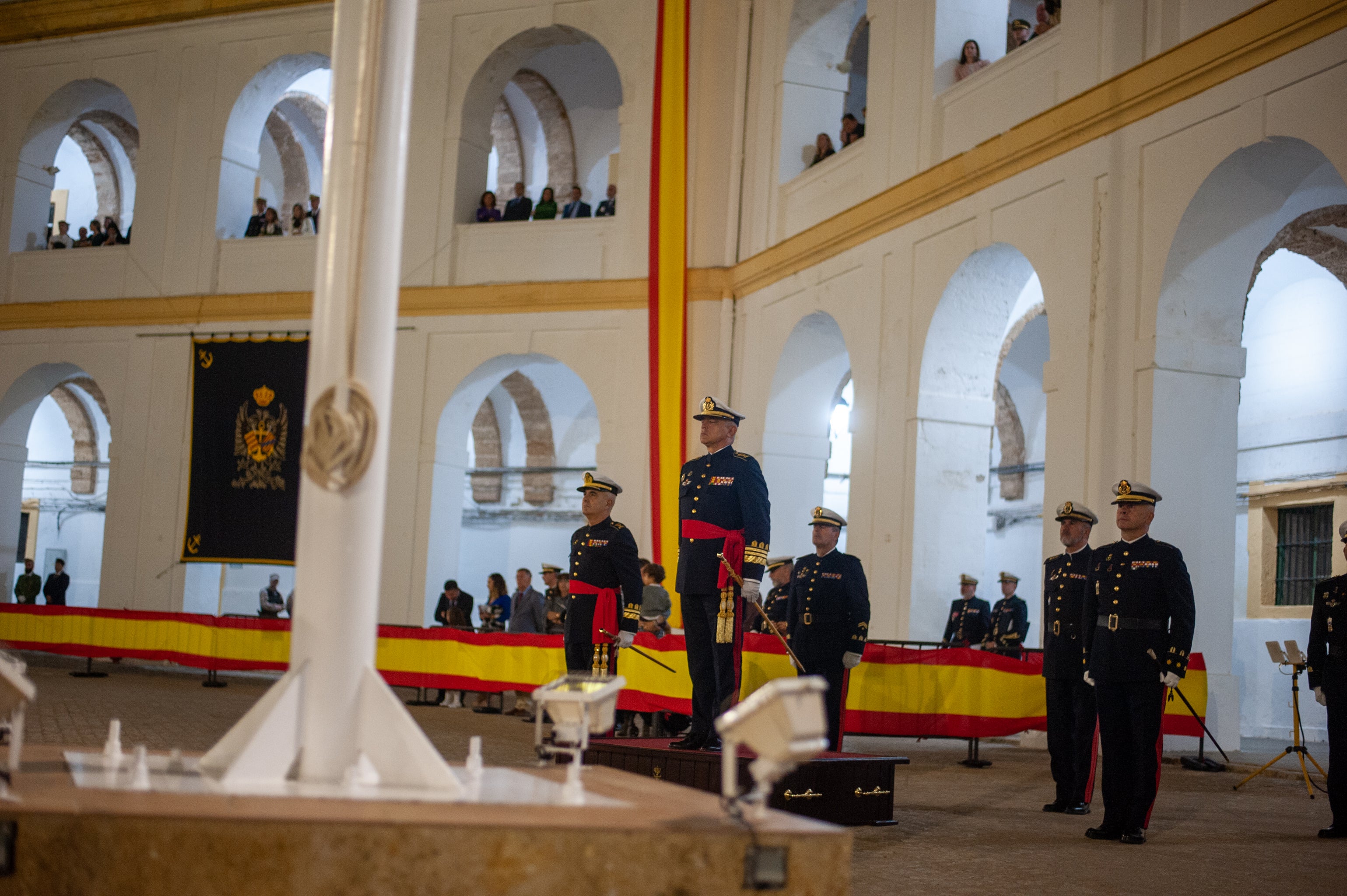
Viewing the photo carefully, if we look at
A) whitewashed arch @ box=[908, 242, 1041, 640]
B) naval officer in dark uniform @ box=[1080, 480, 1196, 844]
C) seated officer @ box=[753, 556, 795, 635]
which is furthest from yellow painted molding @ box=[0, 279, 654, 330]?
naval officer in dark uniform @ box=[1080, 480, 1196, 844]

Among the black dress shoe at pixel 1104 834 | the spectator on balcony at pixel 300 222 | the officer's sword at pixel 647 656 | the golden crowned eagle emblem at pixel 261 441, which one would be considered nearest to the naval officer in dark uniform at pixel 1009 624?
the officer's sword at pixel 647 656

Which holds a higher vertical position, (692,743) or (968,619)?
(968,619)

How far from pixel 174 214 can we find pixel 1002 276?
12.1 meters

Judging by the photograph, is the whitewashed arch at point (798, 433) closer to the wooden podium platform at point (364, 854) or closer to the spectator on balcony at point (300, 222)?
the spectator on balcony at point (300, 222)

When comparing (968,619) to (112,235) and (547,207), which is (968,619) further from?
(112,235)

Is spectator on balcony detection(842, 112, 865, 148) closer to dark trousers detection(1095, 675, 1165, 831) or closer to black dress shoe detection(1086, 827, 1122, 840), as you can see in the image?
dark trousers detection(1095, 675, 1165, 831)

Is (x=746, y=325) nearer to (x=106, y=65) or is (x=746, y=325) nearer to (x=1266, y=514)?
(x=1266, y=514)

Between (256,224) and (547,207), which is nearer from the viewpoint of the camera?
(547,207)

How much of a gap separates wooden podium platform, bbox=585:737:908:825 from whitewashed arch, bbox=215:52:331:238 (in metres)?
14.0

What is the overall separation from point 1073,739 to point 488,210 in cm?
1201

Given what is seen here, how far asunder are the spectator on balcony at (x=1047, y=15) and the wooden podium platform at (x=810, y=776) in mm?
7543

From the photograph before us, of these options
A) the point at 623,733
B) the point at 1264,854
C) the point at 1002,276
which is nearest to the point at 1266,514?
the point at 1002,276

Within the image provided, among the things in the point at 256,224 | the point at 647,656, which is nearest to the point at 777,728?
the point at 647,656

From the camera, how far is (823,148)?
14.9m
